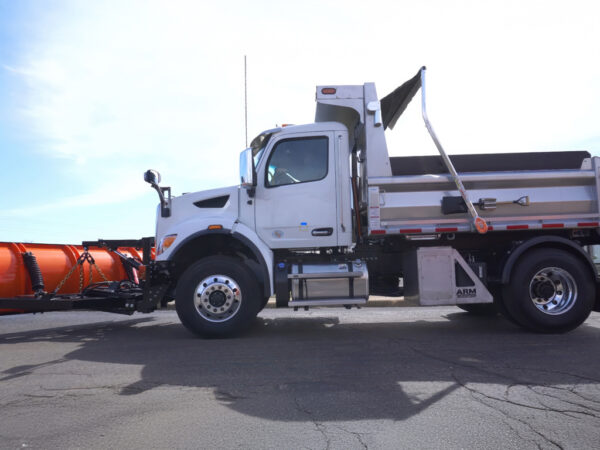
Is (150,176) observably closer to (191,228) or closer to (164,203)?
(164,203)

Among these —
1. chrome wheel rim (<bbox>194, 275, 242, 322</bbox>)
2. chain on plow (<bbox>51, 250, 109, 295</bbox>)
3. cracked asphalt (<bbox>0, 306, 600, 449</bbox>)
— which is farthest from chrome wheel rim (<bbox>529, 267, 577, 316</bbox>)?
chain on plow (<bbox>51, 250, 109, 295</bbox>)

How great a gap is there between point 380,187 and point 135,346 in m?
3.84

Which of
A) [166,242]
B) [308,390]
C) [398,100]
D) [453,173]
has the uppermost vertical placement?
[398,100]

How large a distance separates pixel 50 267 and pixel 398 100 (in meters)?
6.21

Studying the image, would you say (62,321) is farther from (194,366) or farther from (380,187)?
(380,187)

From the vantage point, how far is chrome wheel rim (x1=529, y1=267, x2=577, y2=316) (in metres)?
5.70

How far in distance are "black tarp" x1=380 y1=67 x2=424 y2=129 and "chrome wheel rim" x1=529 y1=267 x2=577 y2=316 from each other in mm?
3071

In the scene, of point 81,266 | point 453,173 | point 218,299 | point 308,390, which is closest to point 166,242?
point 218,299

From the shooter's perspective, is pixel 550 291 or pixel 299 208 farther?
pixel 299 208

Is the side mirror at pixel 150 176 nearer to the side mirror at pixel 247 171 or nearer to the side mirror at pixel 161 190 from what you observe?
the side mirror at pixel 161 190

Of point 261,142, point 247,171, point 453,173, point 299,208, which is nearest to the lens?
point 453,173

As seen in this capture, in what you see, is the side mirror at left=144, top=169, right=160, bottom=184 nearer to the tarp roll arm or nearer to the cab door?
the cab door

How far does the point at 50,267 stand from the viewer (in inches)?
274

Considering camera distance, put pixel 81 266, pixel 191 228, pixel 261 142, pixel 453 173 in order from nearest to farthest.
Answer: pixel 453 173
pixel 191 228
pixel 261 142
pixel 81 266
